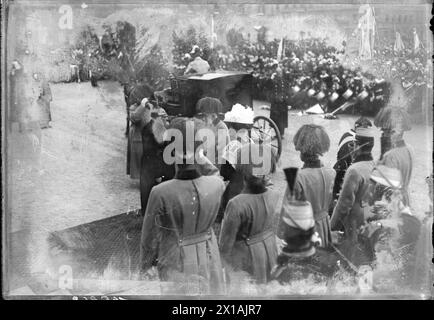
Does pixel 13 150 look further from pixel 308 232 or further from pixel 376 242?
pixel 376 242

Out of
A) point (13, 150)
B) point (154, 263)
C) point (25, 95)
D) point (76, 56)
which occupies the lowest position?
point (154, 263)

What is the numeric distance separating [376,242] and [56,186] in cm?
158

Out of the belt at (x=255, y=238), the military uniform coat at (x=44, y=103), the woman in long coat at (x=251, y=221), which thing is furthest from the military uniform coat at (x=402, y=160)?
the military uniform coat at (x=44, y=103)

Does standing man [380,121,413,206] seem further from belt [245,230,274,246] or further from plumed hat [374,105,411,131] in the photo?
belt [245,230,274,246]

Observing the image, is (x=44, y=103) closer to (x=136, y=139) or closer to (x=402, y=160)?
(x=136, y=139)

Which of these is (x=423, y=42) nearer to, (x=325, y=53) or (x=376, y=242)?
(x=325, y=53)

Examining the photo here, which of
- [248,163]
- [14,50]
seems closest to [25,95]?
[14,50]

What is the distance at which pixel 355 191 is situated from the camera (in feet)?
9.07

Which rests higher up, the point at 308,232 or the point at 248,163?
the point at 248,163

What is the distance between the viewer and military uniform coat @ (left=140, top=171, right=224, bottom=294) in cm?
269

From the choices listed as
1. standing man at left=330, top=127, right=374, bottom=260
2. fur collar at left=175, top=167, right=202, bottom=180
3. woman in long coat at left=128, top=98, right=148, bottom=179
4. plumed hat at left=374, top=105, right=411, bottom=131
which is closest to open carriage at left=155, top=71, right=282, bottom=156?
woman in long coat at left=128, top=98, right=148, bottom=179

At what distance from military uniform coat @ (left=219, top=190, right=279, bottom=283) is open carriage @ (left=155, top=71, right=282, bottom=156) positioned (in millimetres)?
259

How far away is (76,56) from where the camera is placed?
2730mm

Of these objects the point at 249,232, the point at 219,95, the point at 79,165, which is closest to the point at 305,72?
the point at 219,95
